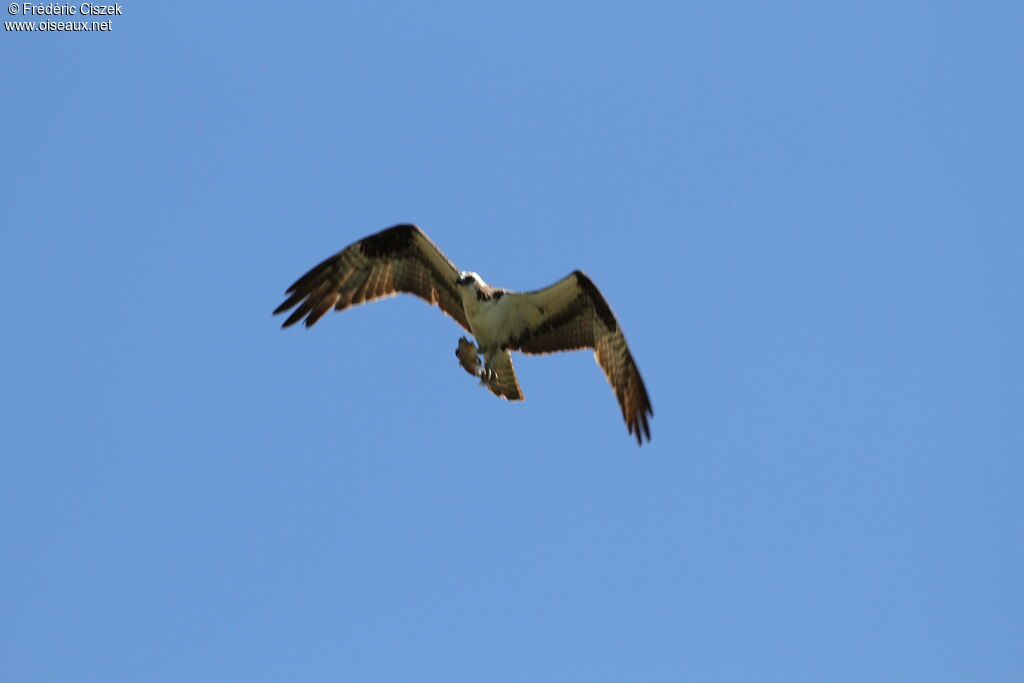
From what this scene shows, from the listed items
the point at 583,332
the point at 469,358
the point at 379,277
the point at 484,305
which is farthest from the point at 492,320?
the point at 379,277

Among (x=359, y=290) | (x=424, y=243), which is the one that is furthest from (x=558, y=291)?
(x=359, y=290)

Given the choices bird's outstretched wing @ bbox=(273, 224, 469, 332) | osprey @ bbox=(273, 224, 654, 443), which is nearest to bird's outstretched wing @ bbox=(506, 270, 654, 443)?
osprey @ bbox=(273, 224, 654, 443)

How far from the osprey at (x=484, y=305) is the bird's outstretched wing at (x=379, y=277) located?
0.01 meters

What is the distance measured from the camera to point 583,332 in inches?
498

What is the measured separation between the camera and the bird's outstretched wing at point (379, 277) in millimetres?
13023

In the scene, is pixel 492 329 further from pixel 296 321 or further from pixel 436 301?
pixel 296 321

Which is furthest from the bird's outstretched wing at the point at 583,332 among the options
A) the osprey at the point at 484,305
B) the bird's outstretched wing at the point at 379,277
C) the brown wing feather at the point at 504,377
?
the bird's outstretched wing at the point at 379,277

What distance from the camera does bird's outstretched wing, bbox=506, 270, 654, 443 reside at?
39.8ft

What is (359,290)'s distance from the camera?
44.2 feet

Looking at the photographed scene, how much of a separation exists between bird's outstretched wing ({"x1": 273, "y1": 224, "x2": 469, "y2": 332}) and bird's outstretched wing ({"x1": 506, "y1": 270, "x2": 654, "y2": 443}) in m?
1.05

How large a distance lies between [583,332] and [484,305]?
1406mm

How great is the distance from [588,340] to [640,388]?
3.35 ft

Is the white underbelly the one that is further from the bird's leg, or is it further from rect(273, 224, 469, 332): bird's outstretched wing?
rect(273, 224, 469, 332): bird's outstretched wing

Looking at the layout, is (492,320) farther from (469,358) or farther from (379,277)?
(379,277)
